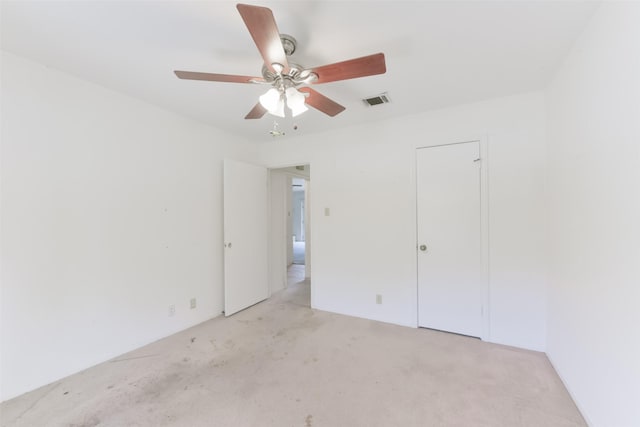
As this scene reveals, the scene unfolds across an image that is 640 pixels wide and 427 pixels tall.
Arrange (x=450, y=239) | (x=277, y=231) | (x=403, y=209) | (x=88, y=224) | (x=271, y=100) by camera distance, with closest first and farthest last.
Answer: (x=271, y=100)
(x=88, y=224)
(x=450, y=239)
(x=403, y=209)
(x=277, y=231)

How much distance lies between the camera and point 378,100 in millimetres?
2486

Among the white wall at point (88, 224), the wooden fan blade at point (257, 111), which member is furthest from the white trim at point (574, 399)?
the white wall at point (88, 224)

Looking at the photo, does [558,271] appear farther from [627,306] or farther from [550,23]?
[550,23]

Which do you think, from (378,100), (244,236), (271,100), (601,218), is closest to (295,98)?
(271,100)

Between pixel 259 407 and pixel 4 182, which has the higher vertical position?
pixel 4 182

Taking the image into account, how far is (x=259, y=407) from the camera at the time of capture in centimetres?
171

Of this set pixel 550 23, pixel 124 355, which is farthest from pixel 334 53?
pixel 124 355

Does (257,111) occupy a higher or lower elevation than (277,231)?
higher

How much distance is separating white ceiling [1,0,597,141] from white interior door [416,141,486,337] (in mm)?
691

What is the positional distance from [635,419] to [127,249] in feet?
11.3

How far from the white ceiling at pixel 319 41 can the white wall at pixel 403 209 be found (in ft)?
1.37

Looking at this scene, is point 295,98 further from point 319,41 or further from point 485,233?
point 485,233

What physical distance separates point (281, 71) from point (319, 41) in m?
0.40

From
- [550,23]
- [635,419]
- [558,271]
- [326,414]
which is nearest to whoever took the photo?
[635,419]
